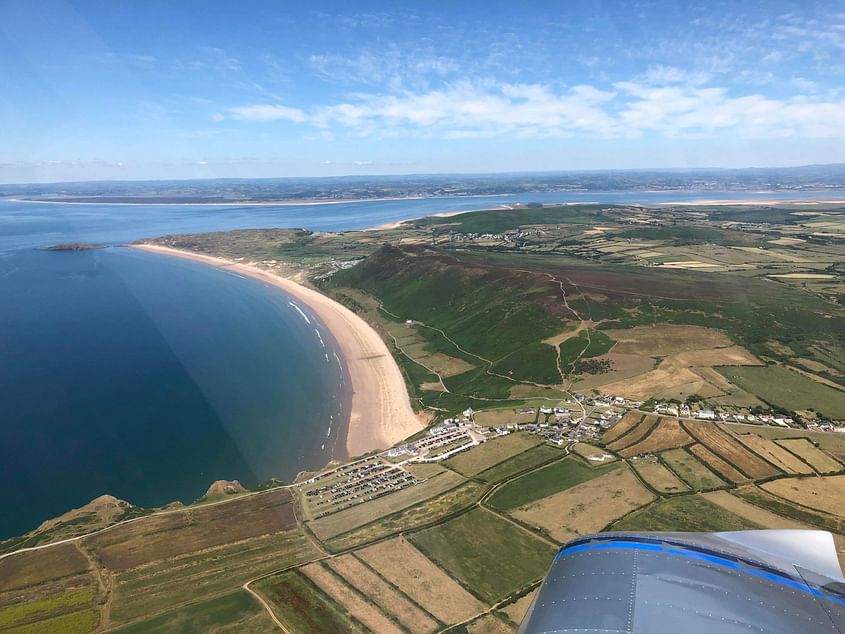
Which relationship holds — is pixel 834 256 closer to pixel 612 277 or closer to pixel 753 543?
pixel 612 277

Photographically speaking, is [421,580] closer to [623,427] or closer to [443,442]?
[443,442]

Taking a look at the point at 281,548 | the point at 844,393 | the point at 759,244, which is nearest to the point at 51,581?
the point at 281,548

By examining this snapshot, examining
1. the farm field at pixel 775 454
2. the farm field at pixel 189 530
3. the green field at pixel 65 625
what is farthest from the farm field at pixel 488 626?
the farm field at pixel 775 454

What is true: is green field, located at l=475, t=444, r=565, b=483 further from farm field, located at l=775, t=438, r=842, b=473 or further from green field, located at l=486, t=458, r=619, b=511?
farm field, located at l=775, t=438, r=842, b=473

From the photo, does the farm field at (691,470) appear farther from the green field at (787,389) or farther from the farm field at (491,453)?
the green field at (787,389)

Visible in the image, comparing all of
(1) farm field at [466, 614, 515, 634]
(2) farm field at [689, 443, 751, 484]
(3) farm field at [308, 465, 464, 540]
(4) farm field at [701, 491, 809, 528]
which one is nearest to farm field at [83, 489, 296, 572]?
(3) farm field at [308, 465, 464, 540]

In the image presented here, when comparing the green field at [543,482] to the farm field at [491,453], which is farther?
the farm field at [491,453]
